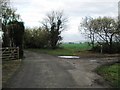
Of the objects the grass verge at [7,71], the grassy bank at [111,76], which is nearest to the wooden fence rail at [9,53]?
the grass verge at [7,71]

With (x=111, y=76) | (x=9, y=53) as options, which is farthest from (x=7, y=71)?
(x=9, y=53)

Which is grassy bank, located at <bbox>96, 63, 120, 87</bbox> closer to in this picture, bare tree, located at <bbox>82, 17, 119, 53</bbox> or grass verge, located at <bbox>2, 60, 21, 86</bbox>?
grass verge, located at <bbox>2, 60, 21, 86</bbox>

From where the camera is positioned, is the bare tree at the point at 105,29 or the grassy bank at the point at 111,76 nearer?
the grassy bank at the point at 111,76

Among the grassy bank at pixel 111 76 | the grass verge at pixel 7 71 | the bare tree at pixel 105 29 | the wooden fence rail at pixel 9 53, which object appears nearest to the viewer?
the grassy bank at pixel 111 76

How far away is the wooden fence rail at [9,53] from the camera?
27.2 m

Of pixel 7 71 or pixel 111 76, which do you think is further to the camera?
pixel 7 71

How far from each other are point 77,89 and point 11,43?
21.8 metres

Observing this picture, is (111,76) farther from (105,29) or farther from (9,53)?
(105,29)

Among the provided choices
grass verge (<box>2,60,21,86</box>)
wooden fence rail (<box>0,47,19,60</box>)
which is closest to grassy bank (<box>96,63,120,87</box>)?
grass verge (<box>2,60,21,86</box>)

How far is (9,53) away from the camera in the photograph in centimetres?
2778

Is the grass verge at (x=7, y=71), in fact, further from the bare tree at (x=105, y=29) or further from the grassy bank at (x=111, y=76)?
the bare tree at (x=105, y=29)

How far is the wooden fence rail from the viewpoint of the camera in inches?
1072

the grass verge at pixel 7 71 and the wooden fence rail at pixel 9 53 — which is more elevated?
the wooden fence rail at pixel 9 53

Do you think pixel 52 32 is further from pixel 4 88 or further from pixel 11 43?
pixel 4 88
